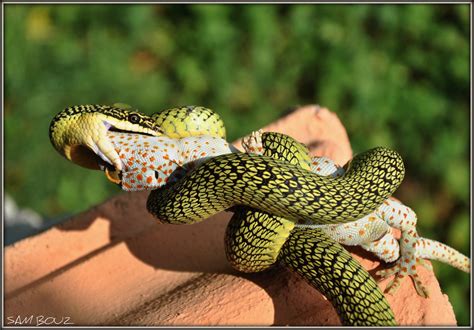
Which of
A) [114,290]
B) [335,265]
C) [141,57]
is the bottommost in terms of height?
[114,290]

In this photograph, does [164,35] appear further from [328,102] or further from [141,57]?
[328,102]

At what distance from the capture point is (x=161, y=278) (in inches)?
79.1

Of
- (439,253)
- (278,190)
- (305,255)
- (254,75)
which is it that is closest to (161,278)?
(305,255)

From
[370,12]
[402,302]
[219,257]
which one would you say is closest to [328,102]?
[370,12]

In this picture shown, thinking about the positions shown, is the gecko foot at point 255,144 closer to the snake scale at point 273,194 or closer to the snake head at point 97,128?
the snake scale at point 273,194

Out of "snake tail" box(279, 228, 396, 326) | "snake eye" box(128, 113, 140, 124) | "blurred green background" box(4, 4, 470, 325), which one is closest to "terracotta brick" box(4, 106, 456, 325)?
"snake tail" box(279, 228, 396, 326)

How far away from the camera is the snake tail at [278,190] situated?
1435mm

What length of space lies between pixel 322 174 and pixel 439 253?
502 mm

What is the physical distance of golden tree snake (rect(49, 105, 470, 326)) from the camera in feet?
4.77

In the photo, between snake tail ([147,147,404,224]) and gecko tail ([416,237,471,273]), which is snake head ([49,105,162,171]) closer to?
snake tail ([147,147,404,224])

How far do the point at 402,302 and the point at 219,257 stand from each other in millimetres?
641

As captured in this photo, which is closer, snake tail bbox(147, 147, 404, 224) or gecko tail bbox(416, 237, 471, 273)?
snake tail bbox(147, 147, 404, 224)

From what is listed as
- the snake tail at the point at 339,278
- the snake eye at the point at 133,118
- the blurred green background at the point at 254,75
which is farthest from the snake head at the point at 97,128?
the blurred green background at the point at 254,75

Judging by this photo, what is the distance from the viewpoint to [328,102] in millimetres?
3887
